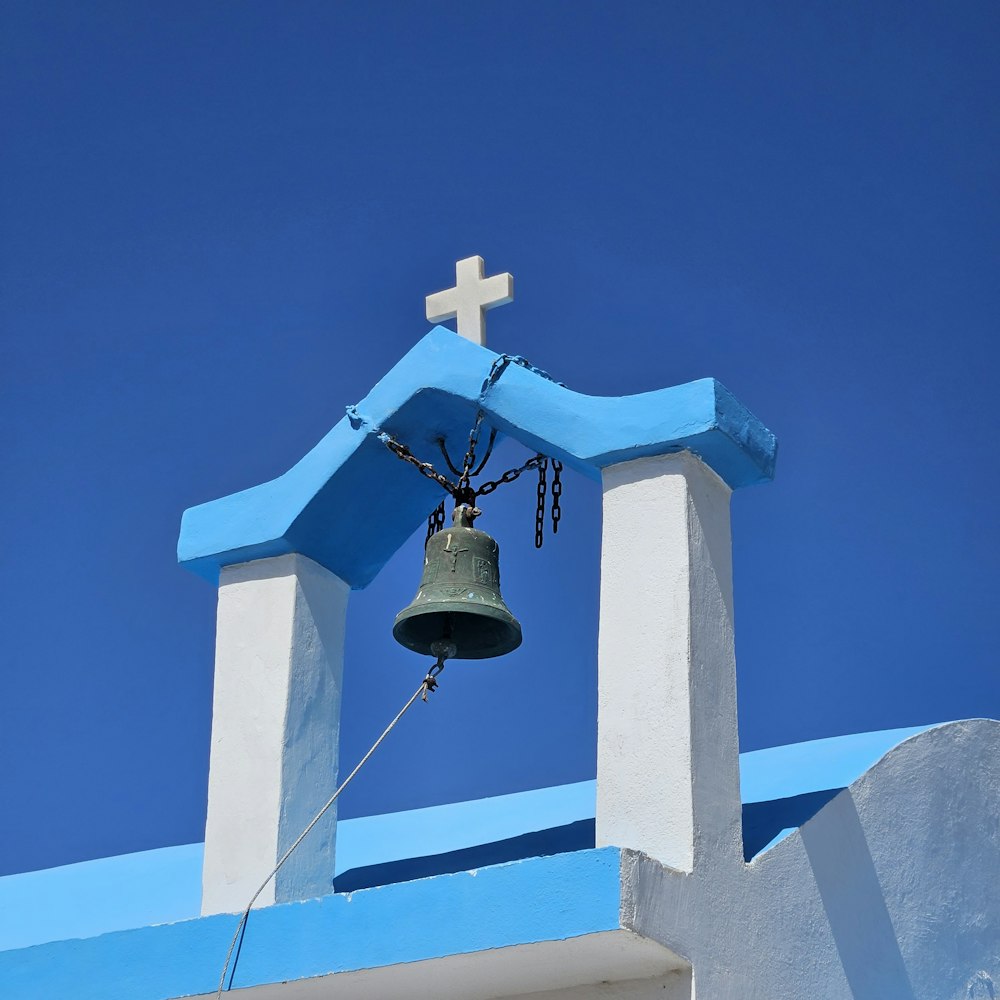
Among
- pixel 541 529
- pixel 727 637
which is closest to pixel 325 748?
pixel 541 529

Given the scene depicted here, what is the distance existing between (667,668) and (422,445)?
140 centimetres

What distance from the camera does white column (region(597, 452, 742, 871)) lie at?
5.28 meters

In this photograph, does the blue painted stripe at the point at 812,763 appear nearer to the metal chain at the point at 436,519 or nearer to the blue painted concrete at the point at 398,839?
the blue painted concrete at the point at 398,839

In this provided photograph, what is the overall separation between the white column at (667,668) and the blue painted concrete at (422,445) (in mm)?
107

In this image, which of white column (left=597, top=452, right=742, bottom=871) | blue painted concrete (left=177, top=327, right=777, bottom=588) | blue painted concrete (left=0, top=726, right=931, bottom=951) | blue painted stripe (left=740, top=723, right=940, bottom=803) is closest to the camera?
white column (left=597, top=452, right=742, bottom=871)

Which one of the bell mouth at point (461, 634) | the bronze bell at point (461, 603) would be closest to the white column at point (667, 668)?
the bronze bell at point (461, 603)

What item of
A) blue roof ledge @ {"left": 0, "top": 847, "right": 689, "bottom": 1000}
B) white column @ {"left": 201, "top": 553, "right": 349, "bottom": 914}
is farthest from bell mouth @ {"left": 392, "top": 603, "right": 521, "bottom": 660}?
blue roof ledge @ {"left": 0, "top": 847, "right": 689, "bottom": 1000}

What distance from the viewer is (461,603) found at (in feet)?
19.5

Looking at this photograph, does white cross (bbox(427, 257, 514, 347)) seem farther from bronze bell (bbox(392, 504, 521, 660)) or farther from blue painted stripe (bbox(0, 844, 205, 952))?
blue painted stripe (bbox(0, 844, 205, 952))

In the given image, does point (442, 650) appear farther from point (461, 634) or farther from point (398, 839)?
point (398, 839)

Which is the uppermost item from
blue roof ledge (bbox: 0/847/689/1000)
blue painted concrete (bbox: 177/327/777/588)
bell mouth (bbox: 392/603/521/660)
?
blue painted concrete (bbox: 177/327/777/588)

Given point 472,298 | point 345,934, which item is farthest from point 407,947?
point 472,298

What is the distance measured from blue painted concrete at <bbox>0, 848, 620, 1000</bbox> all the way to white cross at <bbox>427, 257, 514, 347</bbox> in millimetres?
2054

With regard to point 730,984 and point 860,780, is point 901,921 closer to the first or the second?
point 860,780
